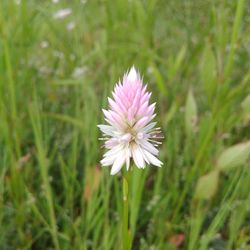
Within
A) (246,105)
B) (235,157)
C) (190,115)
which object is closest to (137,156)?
(235,157)

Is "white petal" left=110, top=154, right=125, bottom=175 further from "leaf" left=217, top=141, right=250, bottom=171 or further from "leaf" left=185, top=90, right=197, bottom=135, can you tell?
"leaf" left=185, top=90, right=197, bottom=135

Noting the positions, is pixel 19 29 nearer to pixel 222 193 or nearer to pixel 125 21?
pixel 125 21

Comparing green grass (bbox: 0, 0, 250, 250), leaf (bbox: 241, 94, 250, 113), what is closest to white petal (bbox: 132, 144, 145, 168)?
green grass (bbox: 0, 0, 250, 250)

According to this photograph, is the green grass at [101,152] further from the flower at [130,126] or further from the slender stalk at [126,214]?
the flower at [130,126]

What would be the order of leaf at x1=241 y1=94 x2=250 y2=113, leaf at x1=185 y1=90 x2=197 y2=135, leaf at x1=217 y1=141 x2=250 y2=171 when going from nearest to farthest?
leaf at x1=217 y1=141 x2=250 y2=171 → leaf at x1=241 y1=94 x2=250 y2=113 → leaf at x1=185 y1=90 x2=197 y2=135

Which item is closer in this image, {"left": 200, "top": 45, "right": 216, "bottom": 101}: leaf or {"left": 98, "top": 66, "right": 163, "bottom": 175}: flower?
{"left": 98, "top": 66, "right": 163, "bottom": 175}: flower

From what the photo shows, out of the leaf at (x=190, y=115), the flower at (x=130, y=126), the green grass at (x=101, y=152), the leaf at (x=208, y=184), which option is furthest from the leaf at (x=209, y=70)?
the flower at (x=130, y=126)
